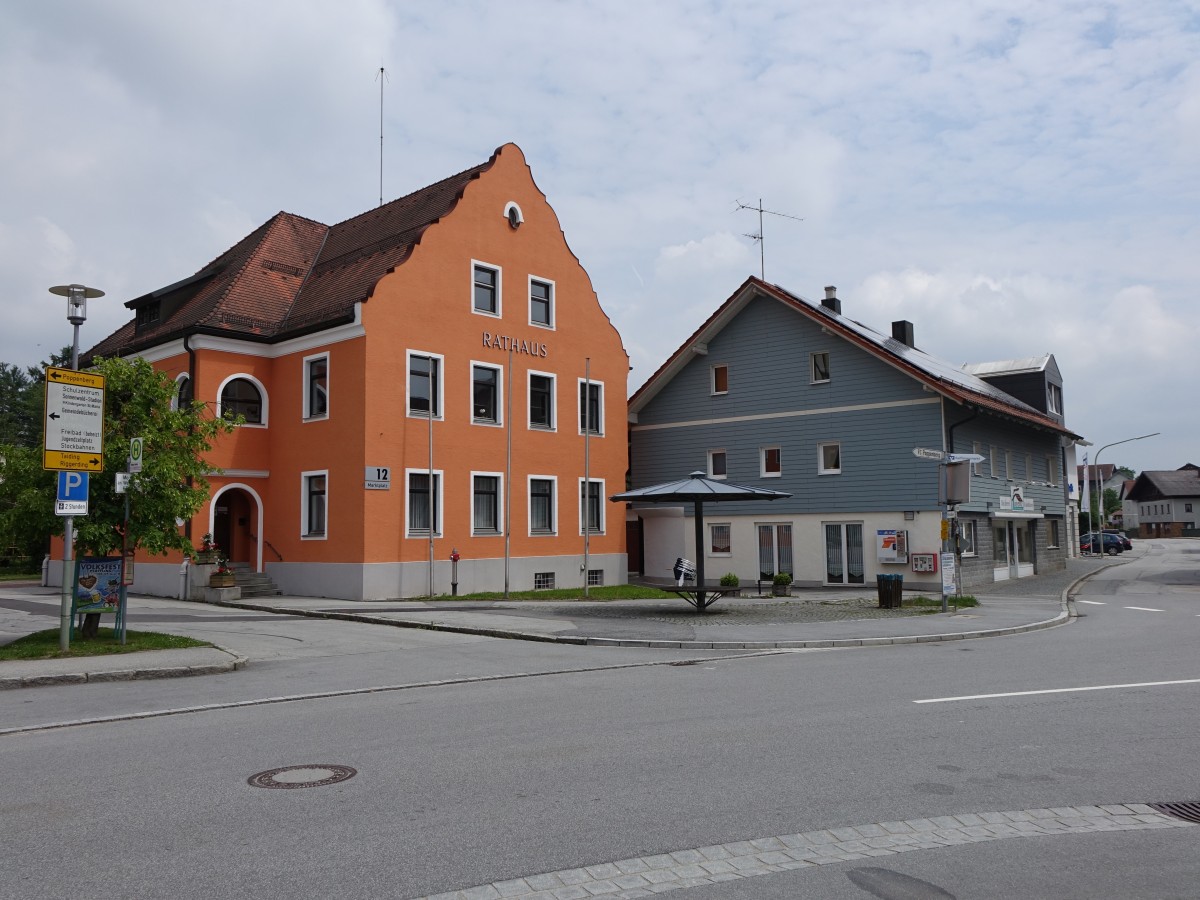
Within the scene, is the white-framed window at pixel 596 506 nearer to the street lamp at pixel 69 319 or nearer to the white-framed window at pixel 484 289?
the white-framed window at pixel 484 289

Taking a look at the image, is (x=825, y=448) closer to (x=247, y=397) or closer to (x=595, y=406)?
(x=595, y=406)

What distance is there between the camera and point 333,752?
25.8 feet

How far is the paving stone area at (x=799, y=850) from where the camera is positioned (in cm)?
477

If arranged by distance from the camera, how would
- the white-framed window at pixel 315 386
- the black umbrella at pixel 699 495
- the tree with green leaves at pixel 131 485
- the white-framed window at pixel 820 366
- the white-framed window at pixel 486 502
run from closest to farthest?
the tree with green leaves at pixel 131 485, the black umbrella at pixel 699 495, the white-framed window at pixel 315 386, the white-framed window at pixel 486 502, the white-framed window at pixel 820 366

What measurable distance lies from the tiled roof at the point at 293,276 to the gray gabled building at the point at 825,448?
38.5ft

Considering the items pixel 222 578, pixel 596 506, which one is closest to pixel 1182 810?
pixel 222 578

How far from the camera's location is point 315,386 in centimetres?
2727

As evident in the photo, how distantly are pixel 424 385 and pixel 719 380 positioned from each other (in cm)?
1354

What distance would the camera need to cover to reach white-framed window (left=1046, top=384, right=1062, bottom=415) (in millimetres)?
44156

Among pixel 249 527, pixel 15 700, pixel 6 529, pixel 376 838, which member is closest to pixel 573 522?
pixel 249 527

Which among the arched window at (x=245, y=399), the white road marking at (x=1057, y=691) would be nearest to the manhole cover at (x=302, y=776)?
the white road marking at (x=1057, y=691)

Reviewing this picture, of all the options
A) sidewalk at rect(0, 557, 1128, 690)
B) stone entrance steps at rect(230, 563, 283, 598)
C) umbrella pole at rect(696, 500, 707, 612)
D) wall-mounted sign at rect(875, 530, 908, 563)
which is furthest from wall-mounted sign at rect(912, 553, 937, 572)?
stone entrance steps at rect(230, 563, 283, 598)

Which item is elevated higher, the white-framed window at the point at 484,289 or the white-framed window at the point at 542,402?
the white-framed window at the point at 484,289

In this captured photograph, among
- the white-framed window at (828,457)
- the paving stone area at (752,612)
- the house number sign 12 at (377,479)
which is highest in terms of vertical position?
the white-framed window at (828,457)
